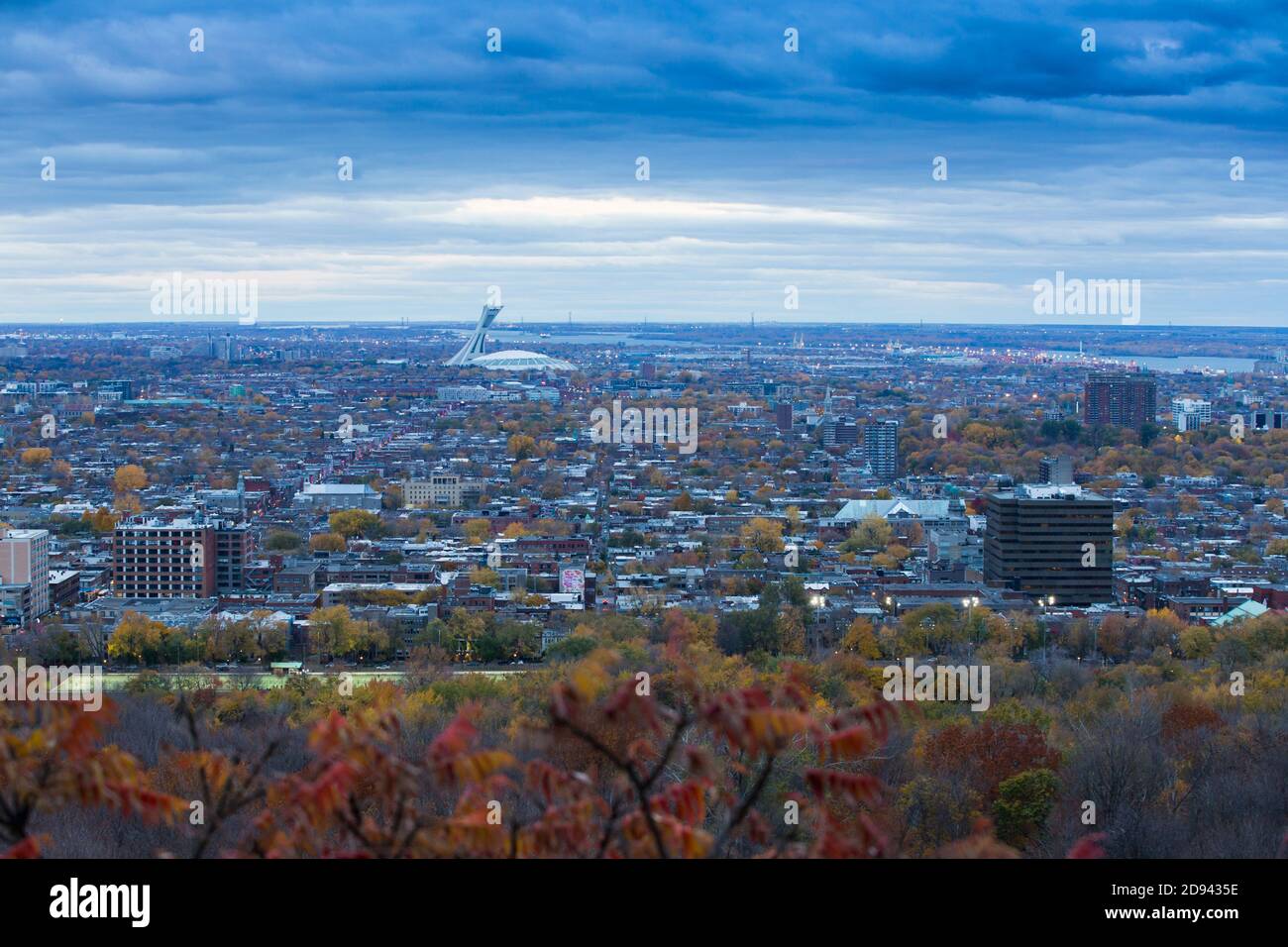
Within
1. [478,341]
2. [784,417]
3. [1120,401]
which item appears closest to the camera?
[1120,401]

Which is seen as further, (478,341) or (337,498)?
(478,341)

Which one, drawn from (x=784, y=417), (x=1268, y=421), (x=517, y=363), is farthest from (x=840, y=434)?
(x=517, y=363)

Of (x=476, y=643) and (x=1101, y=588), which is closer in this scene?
(x=476, y=643)

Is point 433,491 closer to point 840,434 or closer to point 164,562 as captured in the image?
point 164,562

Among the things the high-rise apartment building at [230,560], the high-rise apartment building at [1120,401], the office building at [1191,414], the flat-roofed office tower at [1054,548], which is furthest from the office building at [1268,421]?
the high-rise apartment building at [230,560]
